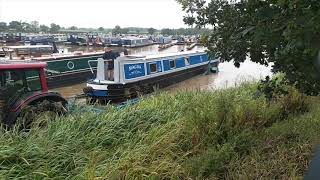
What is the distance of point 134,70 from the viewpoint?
19406 millimetres

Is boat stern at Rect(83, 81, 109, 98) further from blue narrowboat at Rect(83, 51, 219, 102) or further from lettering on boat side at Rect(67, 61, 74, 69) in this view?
lettering on boat side at Rect(67, 61, 74, 69)

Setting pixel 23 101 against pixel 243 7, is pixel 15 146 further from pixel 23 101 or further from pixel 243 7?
pixel 23 101

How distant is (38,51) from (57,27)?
9956cm

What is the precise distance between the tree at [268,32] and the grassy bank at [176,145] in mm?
1099

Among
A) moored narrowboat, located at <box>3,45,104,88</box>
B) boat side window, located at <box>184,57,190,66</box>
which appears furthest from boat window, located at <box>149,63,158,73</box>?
moored narrowboat, located at <box>3,45,104,88</box>

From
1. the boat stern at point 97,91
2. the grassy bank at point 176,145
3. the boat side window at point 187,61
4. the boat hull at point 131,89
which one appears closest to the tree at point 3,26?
the boat side window at point 187,61

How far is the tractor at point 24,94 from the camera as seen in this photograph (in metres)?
8.42

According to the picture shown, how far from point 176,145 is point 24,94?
4906 mm

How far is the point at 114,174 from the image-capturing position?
4285 mm

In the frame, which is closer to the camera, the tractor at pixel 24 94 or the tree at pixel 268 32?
the tree at pixel 268 32

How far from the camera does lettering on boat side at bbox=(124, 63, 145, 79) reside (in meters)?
18.9

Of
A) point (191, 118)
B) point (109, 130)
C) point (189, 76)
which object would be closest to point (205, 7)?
point (191, 118)

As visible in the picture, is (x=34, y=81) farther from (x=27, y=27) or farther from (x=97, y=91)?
(x=27, y=27)

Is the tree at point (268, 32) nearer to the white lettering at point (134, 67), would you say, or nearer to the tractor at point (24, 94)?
the tractor at point (24, 94)
